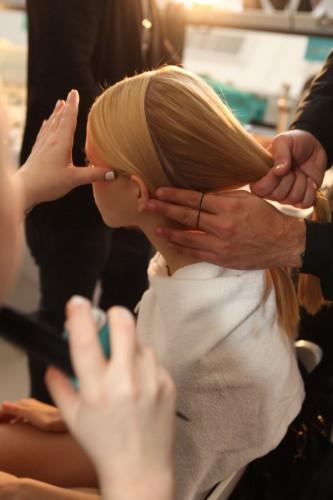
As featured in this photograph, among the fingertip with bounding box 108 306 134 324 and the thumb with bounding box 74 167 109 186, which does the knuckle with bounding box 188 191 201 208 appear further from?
the fingertip with bounding box 108 306 134 324

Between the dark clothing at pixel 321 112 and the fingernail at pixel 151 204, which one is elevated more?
the dark clothing at pixel 321 112

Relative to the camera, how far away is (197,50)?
200cm

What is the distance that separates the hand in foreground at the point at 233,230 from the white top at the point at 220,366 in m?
0.02

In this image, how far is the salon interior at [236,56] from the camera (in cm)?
110

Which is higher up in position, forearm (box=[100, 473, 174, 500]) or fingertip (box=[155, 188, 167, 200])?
fingertip (box=[155, 188, 167, 200])

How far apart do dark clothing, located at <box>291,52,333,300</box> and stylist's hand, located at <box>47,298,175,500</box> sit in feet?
1.40

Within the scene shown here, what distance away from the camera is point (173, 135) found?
25.4 inches

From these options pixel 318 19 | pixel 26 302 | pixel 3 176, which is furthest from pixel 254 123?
pixel 3 176

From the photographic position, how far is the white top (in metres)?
0.65

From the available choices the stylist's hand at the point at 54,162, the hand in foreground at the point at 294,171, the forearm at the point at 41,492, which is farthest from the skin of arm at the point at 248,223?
the forearm at the point at 41,492

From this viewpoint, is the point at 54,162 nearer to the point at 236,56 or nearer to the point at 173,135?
the point at 173,135

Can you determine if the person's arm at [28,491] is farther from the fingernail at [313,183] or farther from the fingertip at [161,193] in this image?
the fingernail at [313,183]

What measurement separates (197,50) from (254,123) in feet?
1.36

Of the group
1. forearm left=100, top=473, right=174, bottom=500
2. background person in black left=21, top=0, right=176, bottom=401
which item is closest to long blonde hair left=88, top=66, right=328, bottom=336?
background person in black left=21, top=0, right=176, bottom=401
